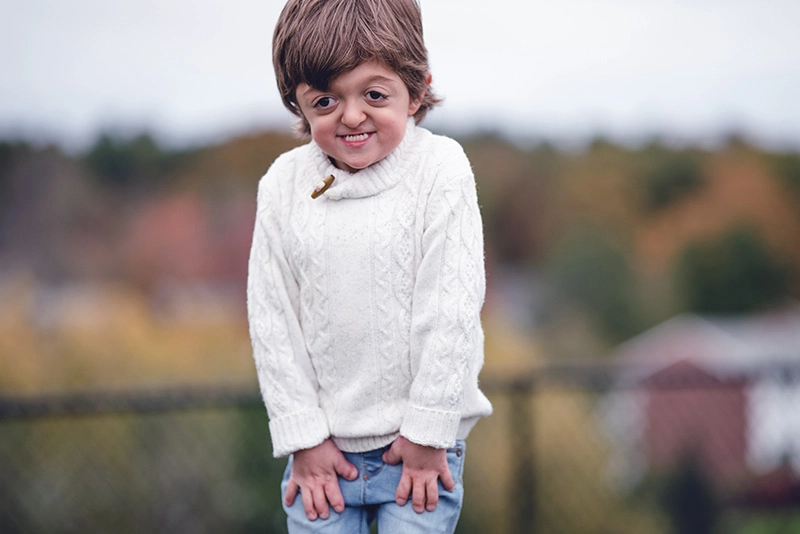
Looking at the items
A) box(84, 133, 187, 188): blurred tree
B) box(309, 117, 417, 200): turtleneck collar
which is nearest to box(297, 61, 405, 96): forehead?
box(309, 117, 417, 200): turtleneck collar

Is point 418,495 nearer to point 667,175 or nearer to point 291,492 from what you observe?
point 291,492

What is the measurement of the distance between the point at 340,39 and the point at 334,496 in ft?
2.33

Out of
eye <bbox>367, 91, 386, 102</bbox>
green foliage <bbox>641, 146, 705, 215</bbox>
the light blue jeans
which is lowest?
the light blue jeans

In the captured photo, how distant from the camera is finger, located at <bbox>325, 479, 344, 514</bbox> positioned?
52.6 inches

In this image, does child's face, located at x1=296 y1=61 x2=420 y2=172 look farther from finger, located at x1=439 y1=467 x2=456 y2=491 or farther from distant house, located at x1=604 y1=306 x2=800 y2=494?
distant house, located at x1=604 y1=306 x2=800 y2=494

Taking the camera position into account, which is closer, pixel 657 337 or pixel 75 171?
pixel 75 171

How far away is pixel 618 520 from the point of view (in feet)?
28.8

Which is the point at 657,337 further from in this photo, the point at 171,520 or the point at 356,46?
the point at 356,46

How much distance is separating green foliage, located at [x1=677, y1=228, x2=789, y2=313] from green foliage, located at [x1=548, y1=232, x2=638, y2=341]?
9.35ft

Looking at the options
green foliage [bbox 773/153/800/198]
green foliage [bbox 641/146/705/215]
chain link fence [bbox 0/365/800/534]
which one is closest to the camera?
chain link fence [bbox 0/365/800/534]

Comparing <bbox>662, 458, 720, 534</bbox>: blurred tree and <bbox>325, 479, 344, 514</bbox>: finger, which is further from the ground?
<bbox>325, 479, 344, 514</bbox>: finger

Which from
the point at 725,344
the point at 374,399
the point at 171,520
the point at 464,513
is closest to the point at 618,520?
the point at 464,513

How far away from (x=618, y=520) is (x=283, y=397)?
8.22m

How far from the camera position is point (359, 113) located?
1.25m
